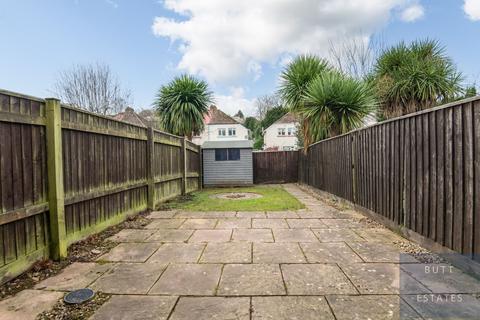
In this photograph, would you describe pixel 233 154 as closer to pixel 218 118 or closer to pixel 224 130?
pixel 224 130

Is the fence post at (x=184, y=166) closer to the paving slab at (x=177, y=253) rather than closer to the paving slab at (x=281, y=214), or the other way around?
the paving slab at (x=281, y=214)

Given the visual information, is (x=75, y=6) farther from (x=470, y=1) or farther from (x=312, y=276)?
(x=470, y=1)

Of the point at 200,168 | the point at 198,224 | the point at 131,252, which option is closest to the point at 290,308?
the point at 131,252

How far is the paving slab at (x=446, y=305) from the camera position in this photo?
6.00ft

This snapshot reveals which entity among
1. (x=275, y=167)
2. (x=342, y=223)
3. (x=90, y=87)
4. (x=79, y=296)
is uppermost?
(x=90, y=87)

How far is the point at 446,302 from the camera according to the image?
2010 mm

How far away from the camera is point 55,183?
9.78 ft

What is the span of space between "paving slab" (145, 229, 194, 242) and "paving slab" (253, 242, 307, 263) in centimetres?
111

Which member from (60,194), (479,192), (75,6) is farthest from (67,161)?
(75,6)

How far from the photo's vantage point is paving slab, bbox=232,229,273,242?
12.5ft

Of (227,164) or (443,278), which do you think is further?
(227,164)

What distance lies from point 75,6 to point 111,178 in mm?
7137

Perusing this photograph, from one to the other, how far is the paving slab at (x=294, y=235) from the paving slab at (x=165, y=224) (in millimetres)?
1719

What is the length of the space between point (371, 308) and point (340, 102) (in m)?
6.77
